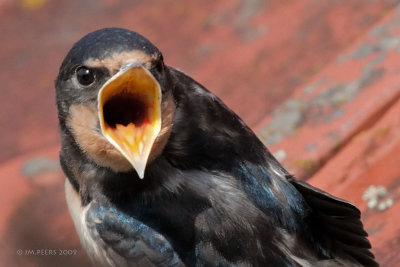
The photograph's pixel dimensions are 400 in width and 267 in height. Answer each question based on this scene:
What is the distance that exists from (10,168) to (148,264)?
94 centimetres

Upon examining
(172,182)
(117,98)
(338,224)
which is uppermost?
(117,98)

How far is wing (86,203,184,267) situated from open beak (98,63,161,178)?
22 cm

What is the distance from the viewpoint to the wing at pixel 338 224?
178 centimetres

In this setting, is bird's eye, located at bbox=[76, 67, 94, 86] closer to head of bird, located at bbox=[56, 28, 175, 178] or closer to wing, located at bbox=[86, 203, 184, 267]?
head of bird, located at bbox=[56, 28, 175, 178]

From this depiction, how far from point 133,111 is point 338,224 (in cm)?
53

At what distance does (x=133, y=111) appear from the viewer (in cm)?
165

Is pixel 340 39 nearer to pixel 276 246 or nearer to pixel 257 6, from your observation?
pixel 257 6

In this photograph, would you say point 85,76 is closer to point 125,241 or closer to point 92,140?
point 92,140

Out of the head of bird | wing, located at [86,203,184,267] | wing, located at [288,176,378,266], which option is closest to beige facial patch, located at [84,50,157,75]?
the head of bird

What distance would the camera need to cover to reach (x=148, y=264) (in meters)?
1.72

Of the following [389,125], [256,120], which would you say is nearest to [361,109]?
[389,125]

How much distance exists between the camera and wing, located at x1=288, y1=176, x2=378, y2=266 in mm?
1780

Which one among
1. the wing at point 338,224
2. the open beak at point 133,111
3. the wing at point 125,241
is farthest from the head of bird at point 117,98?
the wing at point 338,224

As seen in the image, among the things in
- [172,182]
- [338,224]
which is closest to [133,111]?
[172,182]
